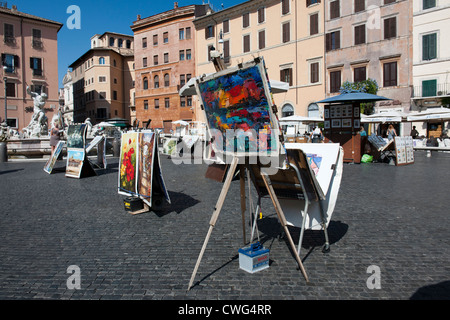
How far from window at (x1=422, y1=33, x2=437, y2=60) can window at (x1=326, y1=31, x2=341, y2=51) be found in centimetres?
686

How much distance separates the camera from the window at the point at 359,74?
30.5 metres

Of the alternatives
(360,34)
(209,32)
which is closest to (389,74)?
(360,34)

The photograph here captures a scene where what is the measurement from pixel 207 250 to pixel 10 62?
4496cm

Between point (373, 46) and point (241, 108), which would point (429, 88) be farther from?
point (241, 108)

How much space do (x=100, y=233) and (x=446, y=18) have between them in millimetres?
31001

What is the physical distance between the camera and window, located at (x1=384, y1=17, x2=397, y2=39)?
2886cm

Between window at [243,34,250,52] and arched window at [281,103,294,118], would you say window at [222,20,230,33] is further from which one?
arched window at [281,103,294,118]

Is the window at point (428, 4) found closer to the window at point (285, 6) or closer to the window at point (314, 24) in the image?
the window at point (314, 24)

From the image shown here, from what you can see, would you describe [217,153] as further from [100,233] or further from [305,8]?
[305,8]

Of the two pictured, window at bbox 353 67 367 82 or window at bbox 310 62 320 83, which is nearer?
window at bbox 353 67 367 82

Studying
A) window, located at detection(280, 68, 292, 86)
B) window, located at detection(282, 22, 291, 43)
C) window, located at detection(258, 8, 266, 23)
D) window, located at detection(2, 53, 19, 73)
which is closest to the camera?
window, located at detection(282, 22, 291, 43)

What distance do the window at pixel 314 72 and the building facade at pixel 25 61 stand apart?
29.3m

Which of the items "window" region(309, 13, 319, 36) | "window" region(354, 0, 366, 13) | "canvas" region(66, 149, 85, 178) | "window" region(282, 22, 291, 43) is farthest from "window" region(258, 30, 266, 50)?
"canvas" region(66, 149, 85, 178)
